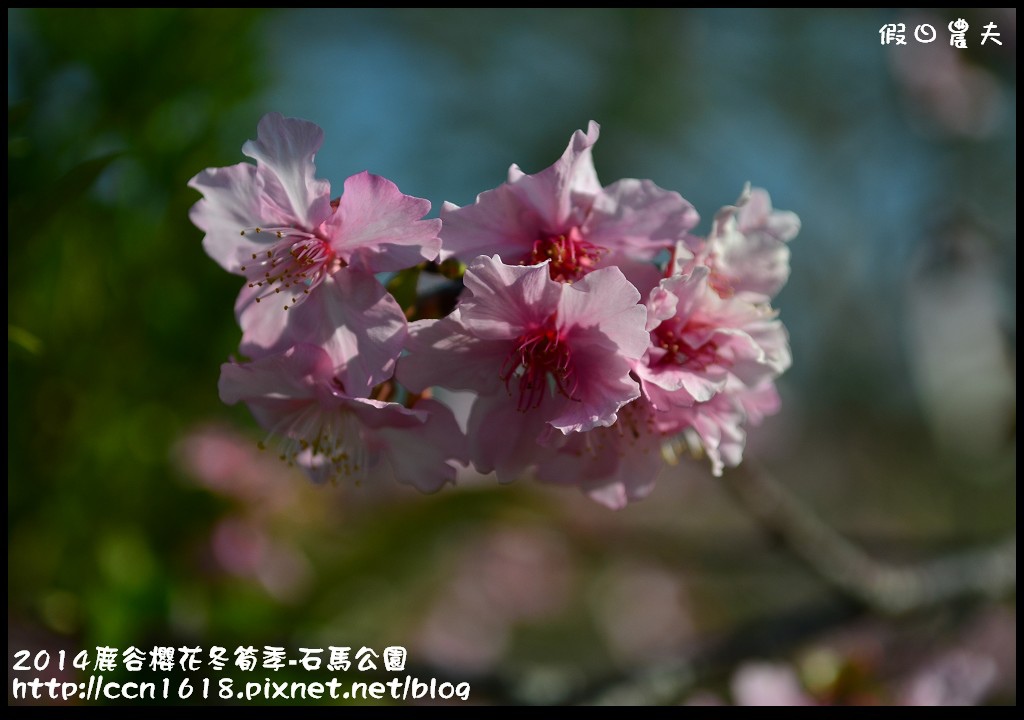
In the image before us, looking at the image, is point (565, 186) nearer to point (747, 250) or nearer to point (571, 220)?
point (571, 220)

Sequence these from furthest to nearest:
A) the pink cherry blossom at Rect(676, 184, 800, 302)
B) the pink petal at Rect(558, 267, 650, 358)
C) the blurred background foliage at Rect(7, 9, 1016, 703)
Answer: the blurred background foliage at Rect(7, 9, 1016, 703)
the pink cherry blossom at Rect(676, 184, 800, 302)
the pink petal at Rect(558, 267, 650, 358)

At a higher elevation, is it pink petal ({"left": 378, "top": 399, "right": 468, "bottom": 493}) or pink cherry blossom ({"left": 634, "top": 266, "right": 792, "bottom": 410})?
pink cherry blossom ({"left": 634, "top": 266, "right": 792, "bottom": 410})

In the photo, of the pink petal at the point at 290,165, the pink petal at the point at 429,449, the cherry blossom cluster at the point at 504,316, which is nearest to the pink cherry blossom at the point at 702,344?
the cherry blossom cluster at the point at 504,316

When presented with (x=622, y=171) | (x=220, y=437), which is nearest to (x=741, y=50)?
(x=622, y=171)

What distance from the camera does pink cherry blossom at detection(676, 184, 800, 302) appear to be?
2.88 ft

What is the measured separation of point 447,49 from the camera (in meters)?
6.16

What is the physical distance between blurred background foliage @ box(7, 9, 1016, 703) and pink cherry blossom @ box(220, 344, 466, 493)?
0.98 feet

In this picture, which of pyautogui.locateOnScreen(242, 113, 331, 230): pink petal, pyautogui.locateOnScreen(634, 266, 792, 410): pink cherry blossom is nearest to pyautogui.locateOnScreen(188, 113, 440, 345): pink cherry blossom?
pyautogui.locateOnScreen(242, 113, 331, 230): pink petal

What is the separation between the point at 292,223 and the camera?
884mm

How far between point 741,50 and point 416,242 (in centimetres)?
571

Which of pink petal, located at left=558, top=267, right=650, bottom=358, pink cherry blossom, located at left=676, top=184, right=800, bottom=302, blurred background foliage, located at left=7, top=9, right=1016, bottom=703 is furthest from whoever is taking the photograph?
blurred background foliage, located at left=7, top=9, right=1016, bottom=703

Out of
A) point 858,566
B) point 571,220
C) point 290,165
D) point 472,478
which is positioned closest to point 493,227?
point 571,220

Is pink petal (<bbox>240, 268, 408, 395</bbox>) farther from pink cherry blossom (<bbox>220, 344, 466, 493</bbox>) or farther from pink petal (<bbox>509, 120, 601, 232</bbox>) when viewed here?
pink petal (<bbox>509, 120, 601, 232</bbox>)

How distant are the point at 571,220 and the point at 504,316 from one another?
131 millimetres
